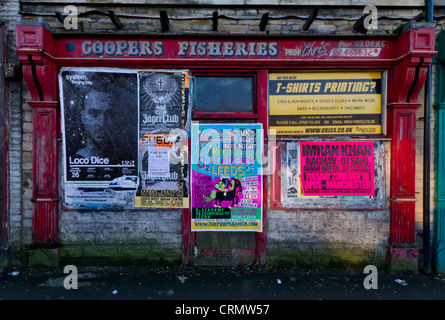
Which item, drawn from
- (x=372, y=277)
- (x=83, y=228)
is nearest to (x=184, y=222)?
(x=83, y=228)

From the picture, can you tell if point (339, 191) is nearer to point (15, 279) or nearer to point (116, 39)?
point (116, 39)

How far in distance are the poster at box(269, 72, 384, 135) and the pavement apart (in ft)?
8.22

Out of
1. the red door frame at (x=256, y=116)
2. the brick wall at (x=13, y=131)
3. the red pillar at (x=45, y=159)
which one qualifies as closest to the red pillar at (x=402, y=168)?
the red door frame at (x=256, y=116)

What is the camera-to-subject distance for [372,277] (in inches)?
159

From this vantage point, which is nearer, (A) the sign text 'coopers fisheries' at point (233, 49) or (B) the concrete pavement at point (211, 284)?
(B) the concrete pavement at point (211, 284)

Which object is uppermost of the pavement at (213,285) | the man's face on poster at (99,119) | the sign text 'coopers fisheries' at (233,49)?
the sign text 'coopers fisheries' at (233,49)

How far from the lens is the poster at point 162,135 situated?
431 cm

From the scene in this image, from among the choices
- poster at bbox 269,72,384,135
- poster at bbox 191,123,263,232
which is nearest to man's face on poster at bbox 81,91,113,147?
poster at bbox 191,123,263,232

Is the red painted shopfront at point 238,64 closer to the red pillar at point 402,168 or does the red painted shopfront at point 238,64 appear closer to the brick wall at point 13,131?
the red pillar at point 402,168

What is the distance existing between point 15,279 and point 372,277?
5.87m

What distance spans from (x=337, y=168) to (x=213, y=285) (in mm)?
2909

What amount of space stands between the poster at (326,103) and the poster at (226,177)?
0.64 meters

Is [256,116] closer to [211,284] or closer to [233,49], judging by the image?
[233,49]

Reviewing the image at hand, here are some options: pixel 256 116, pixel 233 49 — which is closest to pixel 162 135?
pixel 256 116
